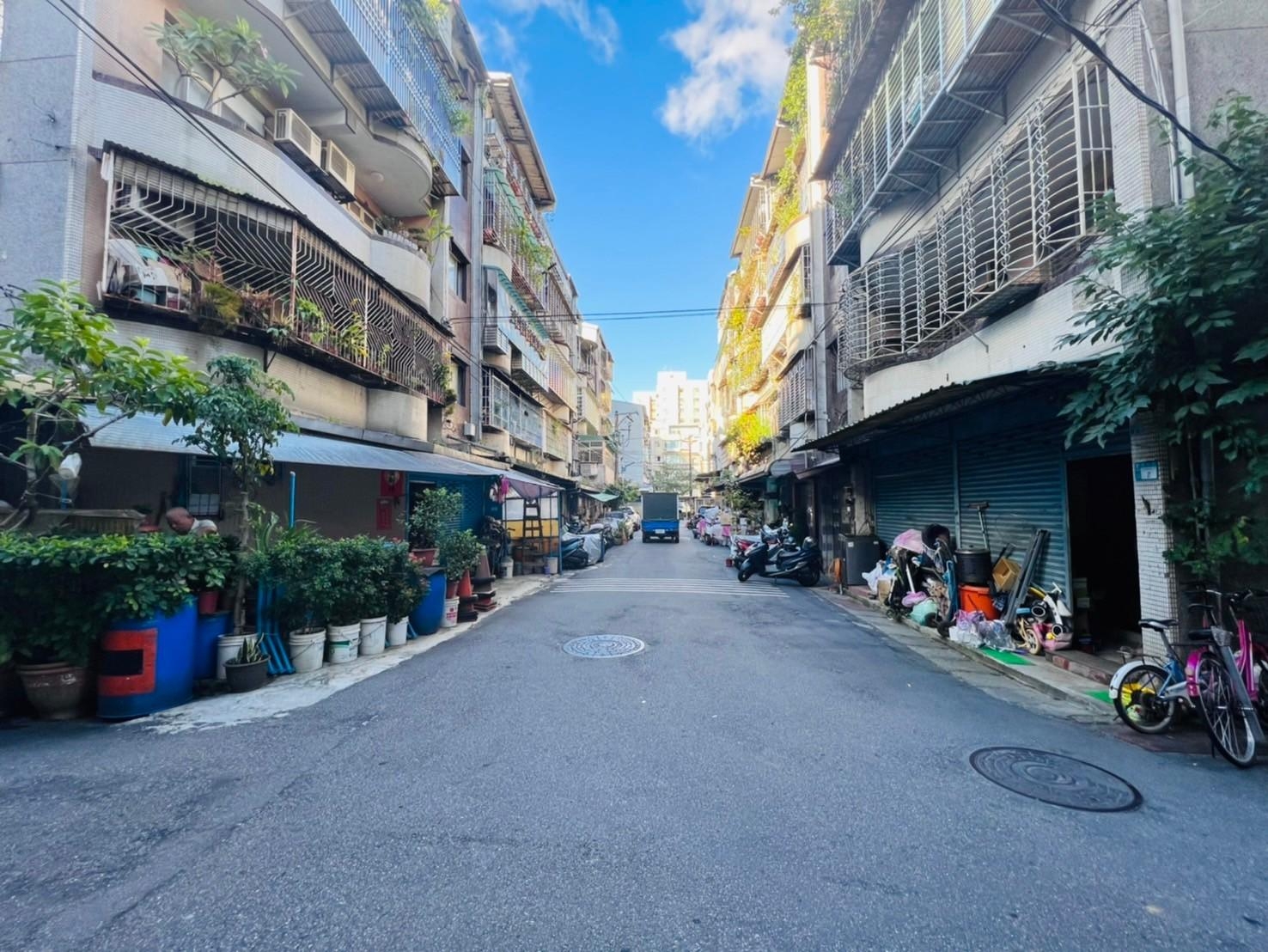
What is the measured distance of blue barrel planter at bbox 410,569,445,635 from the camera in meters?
8.17

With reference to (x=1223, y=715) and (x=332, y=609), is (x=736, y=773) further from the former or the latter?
(x=332, y=609)

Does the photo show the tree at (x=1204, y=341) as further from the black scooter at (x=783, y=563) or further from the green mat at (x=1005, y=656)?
the black scooter at (x=783, y=563)

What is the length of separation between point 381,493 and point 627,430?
201 feet

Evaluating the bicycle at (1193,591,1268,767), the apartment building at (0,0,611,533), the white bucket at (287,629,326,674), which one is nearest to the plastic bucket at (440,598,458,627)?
the apartment building at (0,0,611,533)

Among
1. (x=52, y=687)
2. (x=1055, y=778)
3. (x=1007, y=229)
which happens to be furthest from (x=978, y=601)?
(x=52, y=687)

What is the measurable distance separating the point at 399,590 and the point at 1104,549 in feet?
30.1

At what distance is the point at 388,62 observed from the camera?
11.2m

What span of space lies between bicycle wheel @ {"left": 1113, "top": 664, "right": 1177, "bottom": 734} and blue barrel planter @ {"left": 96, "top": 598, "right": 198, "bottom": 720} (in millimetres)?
7764

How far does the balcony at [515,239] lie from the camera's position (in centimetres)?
1811

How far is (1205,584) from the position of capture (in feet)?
16.2

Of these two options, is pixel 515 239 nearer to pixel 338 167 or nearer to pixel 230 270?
pixel 338 167

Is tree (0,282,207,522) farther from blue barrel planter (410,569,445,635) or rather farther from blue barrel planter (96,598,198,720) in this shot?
blue barrel planter (410,569,445,635)

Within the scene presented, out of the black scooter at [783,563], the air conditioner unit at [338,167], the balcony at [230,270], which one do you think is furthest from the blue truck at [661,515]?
the balcony at [230,270]

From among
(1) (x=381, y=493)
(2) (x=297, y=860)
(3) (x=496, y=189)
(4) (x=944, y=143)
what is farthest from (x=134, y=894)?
(3) (x=496, y=189)
